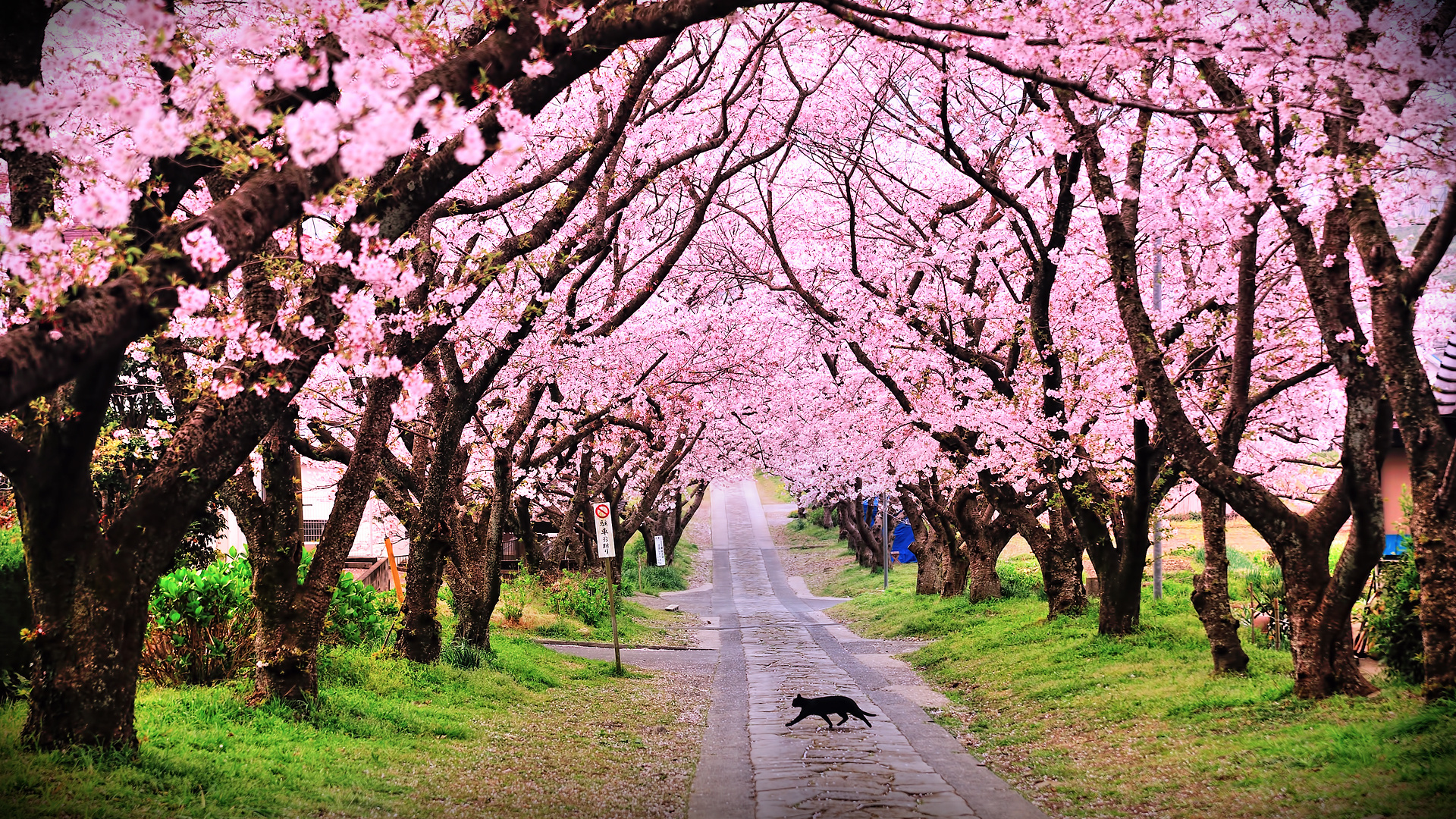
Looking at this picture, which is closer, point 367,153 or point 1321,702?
point 367,153

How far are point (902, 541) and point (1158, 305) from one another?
3299 centimetres

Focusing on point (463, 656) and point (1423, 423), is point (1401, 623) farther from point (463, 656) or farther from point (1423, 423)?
point (463, 656)

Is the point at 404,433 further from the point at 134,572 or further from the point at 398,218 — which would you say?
the point at 398,218

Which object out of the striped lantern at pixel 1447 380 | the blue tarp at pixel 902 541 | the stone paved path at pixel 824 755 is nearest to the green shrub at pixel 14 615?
the stone paved path at pixel 824 755

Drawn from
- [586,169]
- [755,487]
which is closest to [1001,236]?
[586,169]

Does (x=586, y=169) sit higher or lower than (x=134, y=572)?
higher

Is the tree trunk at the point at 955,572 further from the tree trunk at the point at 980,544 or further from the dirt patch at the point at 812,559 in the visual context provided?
the dirt patch at the point at 812,559

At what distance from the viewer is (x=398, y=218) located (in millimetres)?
5895

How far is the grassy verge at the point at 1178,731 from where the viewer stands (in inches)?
263

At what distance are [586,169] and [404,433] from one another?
8375mm

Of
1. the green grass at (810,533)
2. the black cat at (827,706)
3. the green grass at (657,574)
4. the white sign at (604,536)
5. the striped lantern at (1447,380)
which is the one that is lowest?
the green grass at (657,574)

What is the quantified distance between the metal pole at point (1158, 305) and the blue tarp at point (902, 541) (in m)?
28.4

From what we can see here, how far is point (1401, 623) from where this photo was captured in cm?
892

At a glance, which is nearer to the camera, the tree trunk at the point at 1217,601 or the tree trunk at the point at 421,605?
the tree trunk at the point at 1217,601
